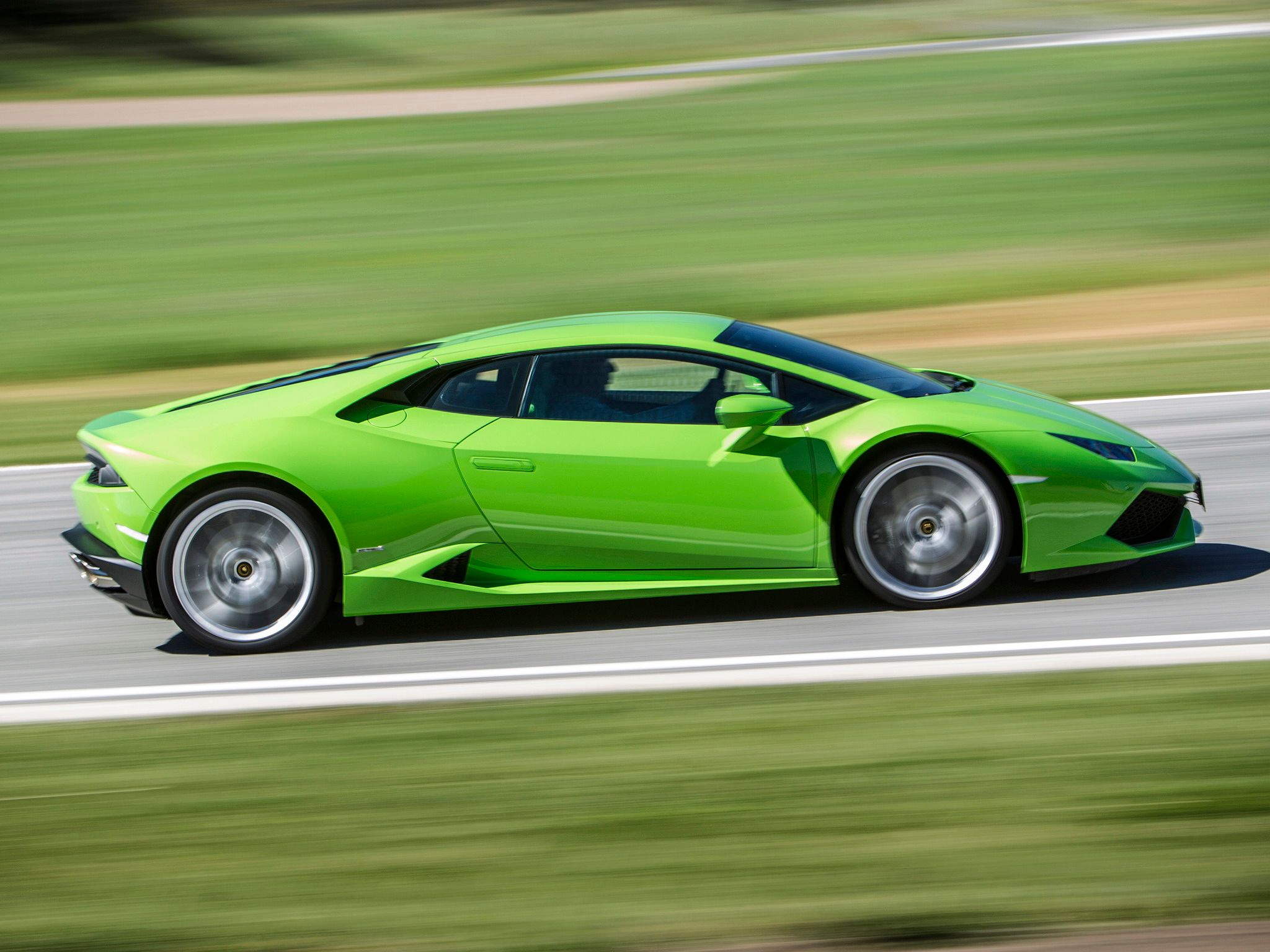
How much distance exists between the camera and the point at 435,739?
4695mm

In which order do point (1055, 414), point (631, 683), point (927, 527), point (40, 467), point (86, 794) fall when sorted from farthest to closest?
1. point (40, 467)
2. point (1055, 414)
3. point (927, 527)
4. point (631, 683)
5. point (86, 794)

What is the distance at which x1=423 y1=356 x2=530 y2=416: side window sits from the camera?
227 inches

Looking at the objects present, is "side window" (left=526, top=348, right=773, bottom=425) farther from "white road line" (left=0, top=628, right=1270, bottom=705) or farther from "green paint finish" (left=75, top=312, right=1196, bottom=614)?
"white road line" (left=0, top=628, right=1270, bottom=705)

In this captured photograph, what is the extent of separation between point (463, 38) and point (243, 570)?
4981cm

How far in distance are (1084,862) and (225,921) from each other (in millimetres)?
2125

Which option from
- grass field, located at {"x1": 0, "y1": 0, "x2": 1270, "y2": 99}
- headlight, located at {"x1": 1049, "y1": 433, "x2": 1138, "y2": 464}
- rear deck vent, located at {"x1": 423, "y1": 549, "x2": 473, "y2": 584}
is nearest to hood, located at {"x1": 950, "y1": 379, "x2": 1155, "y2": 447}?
headlight, located at {"x1": 1049, "y1": 433, "x2": 1138, "y2": 464}

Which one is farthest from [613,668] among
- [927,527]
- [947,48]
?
[947,48]

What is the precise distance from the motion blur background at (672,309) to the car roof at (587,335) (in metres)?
1.57

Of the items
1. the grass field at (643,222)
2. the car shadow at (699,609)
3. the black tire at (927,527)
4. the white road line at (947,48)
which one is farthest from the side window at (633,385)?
the white road line at (947,48)

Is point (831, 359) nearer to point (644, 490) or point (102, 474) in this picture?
point (644, 490)

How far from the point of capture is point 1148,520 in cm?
583

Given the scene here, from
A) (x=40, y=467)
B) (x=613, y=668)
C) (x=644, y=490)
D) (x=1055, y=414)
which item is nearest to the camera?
(x=613, y=668)

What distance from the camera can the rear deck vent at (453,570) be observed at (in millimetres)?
5668

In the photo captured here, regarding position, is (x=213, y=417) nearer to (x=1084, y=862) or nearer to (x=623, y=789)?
(x=623, y=789)
